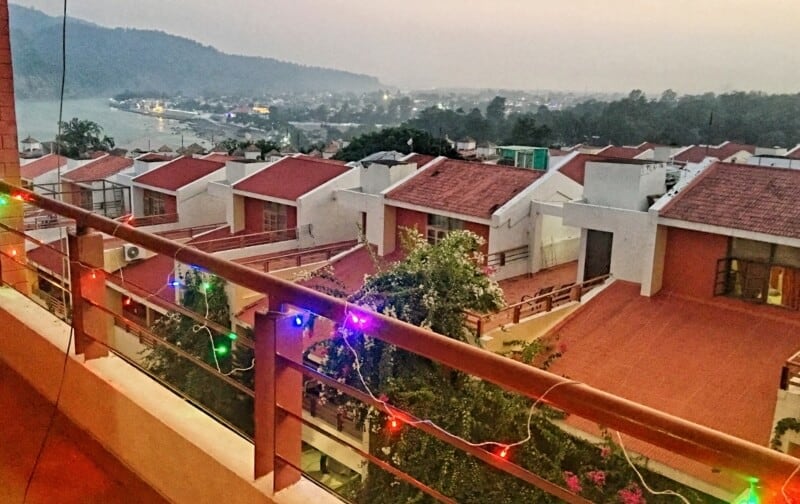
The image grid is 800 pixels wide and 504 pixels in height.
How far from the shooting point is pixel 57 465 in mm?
1846

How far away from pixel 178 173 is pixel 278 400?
16813 millimetres

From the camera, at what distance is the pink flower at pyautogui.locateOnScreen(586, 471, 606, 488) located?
5398mm

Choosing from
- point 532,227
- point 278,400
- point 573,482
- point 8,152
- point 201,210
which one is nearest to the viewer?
point 278,400

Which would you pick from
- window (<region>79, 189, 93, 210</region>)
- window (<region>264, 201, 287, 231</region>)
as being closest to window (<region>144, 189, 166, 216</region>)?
window (<region>79, 189, 93, 210</region>)

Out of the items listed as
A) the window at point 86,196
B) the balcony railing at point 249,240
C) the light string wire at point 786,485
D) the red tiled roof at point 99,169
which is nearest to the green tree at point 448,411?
the light string wire at point 786,485

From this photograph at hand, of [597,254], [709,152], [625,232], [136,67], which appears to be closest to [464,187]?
[597,254]

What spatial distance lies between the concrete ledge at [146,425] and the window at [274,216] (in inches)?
482

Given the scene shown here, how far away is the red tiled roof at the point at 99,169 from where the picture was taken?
19156 mm

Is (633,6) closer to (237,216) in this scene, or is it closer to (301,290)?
(237,216)

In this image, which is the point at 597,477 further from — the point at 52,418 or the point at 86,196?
the point at 86,196

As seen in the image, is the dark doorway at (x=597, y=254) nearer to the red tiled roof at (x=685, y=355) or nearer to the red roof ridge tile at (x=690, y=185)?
the red tiled roof at (x=685, y=355)

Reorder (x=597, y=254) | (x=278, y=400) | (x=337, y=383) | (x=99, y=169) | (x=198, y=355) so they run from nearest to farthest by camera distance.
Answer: (x=337, y=383) < (x=278, y=400) < (x=198, y=355) < (x=597, y=254) < (x=99, y=169)

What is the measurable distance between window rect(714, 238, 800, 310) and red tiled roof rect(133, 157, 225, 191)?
474 inches

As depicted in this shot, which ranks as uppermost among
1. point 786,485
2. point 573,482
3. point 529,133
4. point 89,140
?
point 786,485
